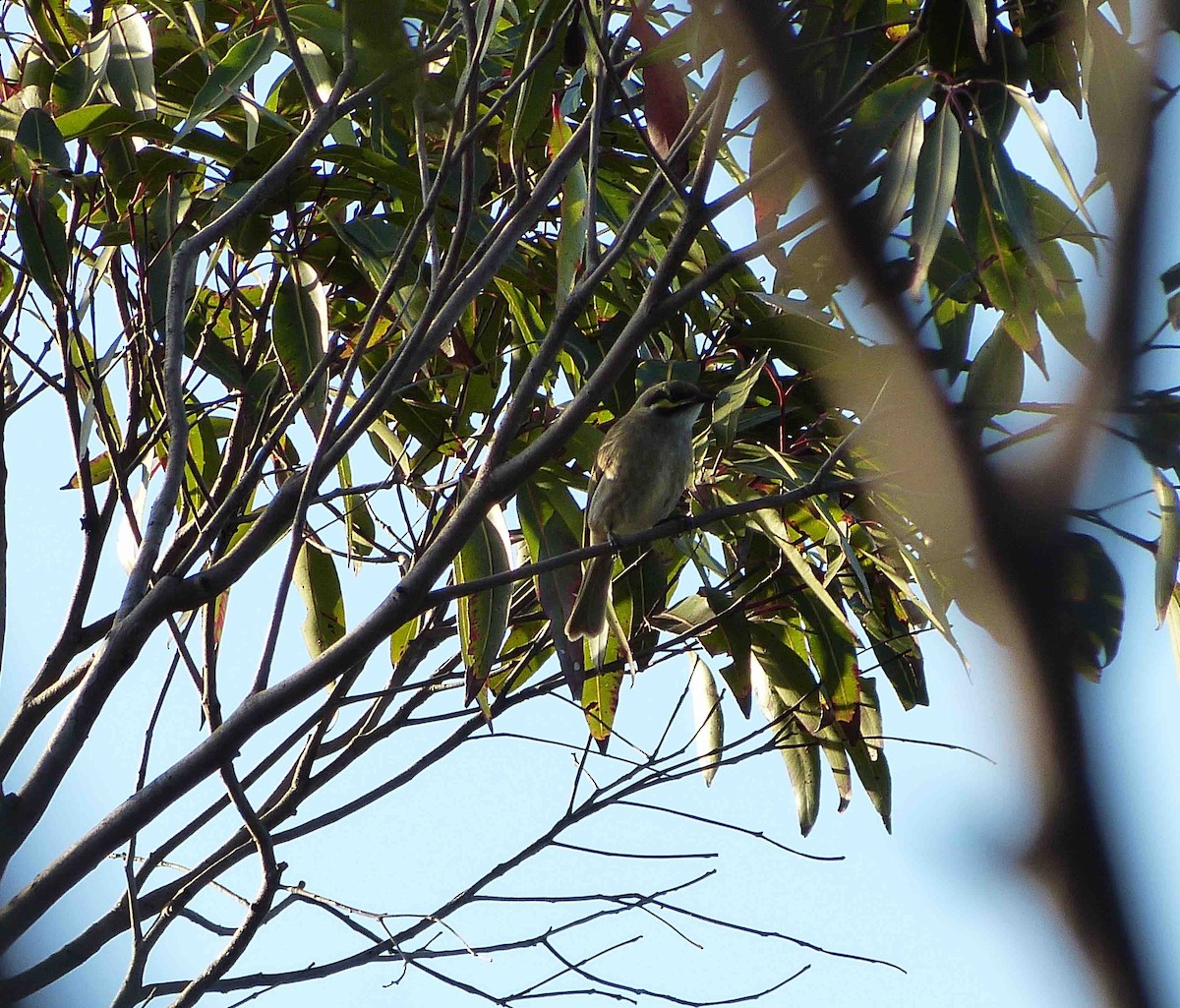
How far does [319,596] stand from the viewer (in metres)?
3.48

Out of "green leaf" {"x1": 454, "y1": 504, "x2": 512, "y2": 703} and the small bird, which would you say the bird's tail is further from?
"green leaf" {"x1": 454, "y1": 504, "x2": 512, "y2": 703}

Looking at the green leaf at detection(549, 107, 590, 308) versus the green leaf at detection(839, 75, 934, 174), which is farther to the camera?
the green leaf at detection(549, 107, 590, 308)

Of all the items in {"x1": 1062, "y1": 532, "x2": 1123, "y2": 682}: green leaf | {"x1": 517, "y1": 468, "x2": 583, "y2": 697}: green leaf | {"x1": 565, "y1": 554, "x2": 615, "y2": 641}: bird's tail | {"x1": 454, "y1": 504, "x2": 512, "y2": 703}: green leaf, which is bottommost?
{"x1": 1062, "y1": 532, "x2": 1123, "y2": 682}: green leaf

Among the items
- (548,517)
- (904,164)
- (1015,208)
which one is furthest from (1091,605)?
(548,517)

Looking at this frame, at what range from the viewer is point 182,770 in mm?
2211

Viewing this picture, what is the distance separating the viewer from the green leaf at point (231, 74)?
9.02ft

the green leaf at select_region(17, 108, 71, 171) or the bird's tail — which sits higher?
the green leaf at select_region(17, 108, 71, 171)

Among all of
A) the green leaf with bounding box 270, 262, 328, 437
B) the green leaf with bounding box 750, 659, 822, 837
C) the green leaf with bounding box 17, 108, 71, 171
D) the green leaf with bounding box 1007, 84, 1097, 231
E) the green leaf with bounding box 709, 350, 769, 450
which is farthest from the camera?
the green leaf with bounding box 750, 659, 822, 837

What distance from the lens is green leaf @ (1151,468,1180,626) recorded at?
2.52 meters

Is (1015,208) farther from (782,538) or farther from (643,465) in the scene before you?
(643,465)

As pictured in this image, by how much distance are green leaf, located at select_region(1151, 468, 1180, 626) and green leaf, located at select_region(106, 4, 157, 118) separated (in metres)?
2.23

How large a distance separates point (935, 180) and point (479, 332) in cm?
133

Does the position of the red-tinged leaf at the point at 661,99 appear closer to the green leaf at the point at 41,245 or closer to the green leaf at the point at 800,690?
the green leaf at the point at 41,245

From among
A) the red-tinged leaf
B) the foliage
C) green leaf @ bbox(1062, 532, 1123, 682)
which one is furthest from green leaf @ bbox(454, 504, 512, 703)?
green leaf @ bbox(1062, 532, 1123, 682)
